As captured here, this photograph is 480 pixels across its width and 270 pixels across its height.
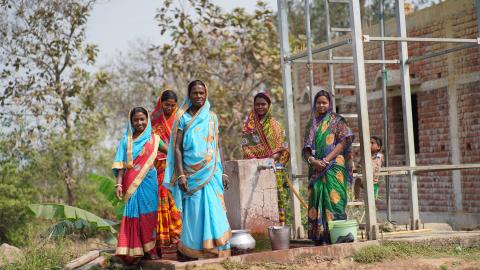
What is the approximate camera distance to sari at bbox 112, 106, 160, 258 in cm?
762

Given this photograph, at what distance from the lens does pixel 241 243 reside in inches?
291

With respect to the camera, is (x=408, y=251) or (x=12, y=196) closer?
(x=408, y=251)

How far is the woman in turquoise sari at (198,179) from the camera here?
23.3 ft

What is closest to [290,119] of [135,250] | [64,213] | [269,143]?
[269,143]

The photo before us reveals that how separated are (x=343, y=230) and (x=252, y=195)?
3.66ft

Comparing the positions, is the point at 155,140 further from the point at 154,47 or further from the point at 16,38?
the point at 154,47

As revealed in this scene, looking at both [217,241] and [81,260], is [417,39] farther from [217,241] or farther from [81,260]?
[81,260]

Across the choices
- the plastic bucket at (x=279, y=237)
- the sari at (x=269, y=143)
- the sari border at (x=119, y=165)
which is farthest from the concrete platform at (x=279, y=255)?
the sari at (x=269, y=143)

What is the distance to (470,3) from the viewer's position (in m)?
12.1

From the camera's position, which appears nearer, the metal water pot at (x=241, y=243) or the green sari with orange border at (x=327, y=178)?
the metal water pot at (x=241, y=243)

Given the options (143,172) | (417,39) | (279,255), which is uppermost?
(417,39)

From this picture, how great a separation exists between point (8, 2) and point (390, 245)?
11123mm

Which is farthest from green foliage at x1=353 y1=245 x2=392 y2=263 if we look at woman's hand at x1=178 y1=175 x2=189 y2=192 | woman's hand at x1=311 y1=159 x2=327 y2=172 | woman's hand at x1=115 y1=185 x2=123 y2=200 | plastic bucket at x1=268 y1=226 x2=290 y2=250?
woman's hand at x1=115 y1=185 x2=123 y2=200

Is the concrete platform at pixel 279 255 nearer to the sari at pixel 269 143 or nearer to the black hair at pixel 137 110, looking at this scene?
the sari at pixel 269 143
